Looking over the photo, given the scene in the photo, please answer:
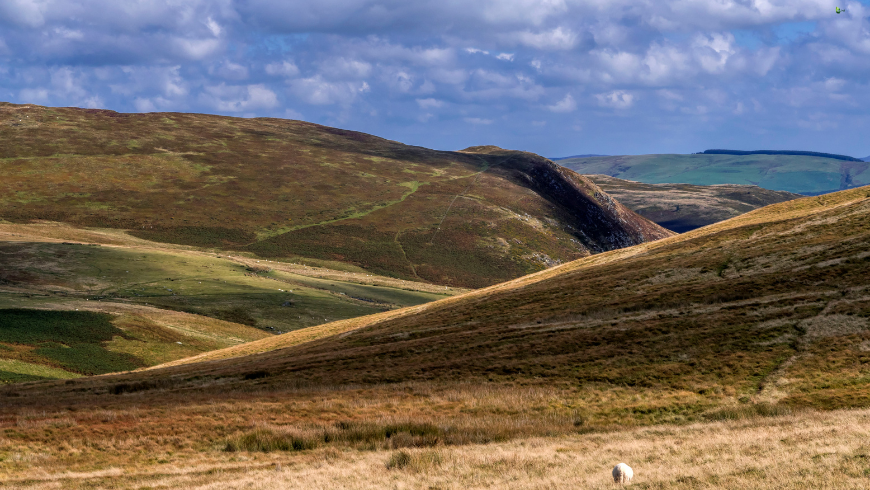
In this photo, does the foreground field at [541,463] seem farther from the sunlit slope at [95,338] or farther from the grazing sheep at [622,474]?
the sunlit slope at [95,338]

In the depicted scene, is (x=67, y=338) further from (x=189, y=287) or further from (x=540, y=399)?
(x=540, y=399)

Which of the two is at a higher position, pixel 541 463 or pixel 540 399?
pixel 541 463

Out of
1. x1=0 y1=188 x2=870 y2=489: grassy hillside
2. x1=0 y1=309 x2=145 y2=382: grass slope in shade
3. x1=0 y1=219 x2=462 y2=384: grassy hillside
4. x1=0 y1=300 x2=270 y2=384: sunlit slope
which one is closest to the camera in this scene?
x1=0 y1=188 x2=870 y2=489: grassy hillside

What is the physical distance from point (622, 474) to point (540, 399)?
569 inches

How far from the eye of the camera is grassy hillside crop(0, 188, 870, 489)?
74.4ft

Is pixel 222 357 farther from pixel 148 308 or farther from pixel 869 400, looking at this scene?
pixel 869 400

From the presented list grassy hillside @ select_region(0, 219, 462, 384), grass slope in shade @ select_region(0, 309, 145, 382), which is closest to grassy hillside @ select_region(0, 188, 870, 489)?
grass slope in shade @ select_region(0, 309, 145, 382)

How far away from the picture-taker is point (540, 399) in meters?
33.8

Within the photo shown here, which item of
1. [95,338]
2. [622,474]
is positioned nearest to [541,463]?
[622,474]

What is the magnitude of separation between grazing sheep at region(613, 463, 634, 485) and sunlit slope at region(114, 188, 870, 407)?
13.9 meters

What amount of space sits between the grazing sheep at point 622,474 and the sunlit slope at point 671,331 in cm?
1392

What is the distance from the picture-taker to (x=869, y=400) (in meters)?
27.8

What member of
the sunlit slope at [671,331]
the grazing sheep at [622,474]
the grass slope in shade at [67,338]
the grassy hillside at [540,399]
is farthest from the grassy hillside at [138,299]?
the grazing sheep at [622,474]

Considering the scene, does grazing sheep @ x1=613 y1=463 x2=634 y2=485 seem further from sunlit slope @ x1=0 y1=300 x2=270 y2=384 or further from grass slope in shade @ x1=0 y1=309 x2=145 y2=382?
grass slope in shade @ x1=0 y1=309 x2=145 y2=382
